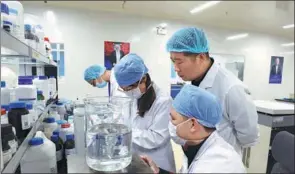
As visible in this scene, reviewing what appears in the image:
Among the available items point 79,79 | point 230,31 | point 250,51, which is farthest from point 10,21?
point 250,51

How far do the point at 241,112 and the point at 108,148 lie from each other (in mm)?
945

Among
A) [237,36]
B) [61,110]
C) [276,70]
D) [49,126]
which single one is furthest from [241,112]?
[276,70]

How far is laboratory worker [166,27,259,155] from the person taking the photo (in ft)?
4.25

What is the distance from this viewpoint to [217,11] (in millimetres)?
4277

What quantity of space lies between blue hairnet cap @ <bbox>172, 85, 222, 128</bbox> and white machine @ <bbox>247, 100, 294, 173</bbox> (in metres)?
1.98

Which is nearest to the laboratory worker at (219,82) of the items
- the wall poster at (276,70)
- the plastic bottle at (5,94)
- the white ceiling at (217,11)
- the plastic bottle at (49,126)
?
the plastic bottle at (49,126)

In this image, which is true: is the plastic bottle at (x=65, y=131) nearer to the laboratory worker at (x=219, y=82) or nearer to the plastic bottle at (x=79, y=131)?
the plastic bottle at (x=79, y=131)

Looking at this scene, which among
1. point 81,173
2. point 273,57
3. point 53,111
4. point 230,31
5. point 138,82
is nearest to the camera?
point 81,173

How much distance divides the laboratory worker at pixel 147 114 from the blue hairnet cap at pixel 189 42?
0.25 m

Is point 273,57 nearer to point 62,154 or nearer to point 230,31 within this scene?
point 230,31

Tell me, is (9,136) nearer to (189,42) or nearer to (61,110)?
(189,42)

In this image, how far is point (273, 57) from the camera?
6.21 meters

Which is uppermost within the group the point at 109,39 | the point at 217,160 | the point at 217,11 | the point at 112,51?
the point at 217,11

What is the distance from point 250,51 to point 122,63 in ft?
17.9
